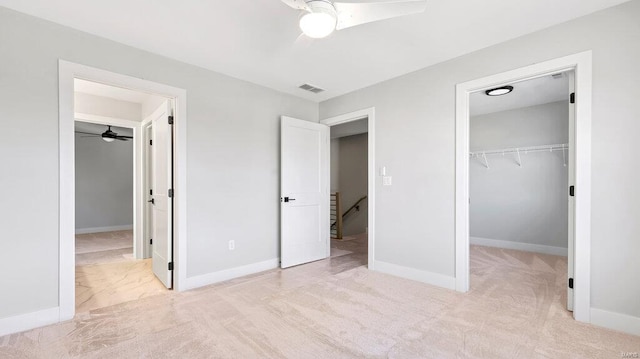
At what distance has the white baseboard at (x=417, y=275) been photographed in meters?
3.10

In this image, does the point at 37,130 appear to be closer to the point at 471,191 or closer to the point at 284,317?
the point at 284,317

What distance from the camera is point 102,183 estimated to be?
24.0 feet

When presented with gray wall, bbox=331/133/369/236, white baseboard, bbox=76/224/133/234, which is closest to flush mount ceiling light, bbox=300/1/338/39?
gray wall, bbox=331/133/369/236

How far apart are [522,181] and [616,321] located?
10.2ft

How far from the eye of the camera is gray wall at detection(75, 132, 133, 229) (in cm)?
702

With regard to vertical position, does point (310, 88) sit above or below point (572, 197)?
above

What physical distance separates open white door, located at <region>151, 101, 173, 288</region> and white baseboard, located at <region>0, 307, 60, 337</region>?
0.96 metres

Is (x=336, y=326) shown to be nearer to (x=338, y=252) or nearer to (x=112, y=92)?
(x=338, y=252)

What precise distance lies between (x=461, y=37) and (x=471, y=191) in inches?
142

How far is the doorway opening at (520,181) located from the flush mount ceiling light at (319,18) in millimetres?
2807

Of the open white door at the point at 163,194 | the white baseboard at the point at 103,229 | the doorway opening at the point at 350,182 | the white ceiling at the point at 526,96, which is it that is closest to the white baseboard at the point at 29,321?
the open white door at the point at 163,194

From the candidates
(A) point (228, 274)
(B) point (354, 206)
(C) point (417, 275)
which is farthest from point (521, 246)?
(A) point (228, 274)

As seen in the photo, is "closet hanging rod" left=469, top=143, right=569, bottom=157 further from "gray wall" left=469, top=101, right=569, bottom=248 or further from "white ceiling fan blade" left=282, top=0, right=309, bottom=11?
"white ceiling fan blade" left=282, top=0, right=309, bottom=11

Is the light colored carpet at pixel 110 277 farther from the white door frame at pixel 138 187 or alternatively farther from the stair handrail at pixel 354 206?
the stair handrail at pixel 354 206
